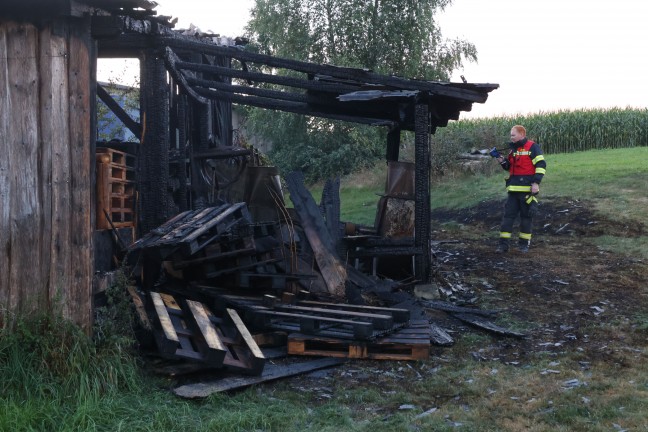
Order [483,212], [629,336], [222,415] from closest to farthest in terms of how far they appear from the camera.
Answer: [222,415]
[629,336]
[483,212]

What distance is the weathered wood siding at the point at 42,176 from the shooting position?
18.1ft

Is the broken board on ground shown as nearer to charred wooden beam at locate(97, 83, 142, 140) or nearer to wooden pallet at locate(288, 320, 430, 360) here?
wooden pallet at locate(288, 320, 430, 360)

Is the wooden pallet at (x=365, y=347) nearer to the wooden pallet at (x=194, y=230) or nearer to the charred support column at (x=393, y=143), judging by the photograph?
the wooden pallet at (x=194, y=230)

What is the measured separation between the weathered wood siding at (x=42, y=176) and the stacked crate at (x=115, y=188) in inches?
66.9

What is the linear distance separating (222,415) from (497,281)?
626 cm

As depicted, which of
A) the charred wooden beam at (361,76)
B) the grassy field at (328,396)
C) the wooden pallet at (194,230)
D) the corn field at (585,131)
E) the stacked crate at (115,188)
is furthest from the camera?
the corn field at (585,131)

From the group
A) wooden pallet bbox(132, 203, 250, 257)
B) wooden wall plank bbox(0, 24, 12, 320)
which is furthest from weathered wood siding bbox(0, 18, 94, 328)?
wooden pallet bbox(132, 203, 250, 257)

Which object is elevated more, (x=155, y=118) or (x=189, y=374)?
(x=155, y=118)

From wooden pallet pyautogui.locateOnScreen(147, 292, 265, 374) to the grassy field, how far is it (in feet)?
0.97

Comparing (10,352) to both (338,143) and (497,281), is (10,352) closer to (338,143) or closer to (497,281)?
(497,281)

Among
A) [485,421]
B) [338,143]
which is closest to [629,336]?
[485,421]

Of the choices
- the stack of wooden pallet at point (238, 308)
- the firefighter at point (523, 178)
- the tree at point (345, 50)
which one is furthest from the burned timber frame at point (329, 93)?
the tree at point (345, 50)

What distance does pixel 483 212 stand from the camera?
657 inches

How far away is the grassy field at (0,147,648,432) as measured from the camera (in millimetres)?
4934
